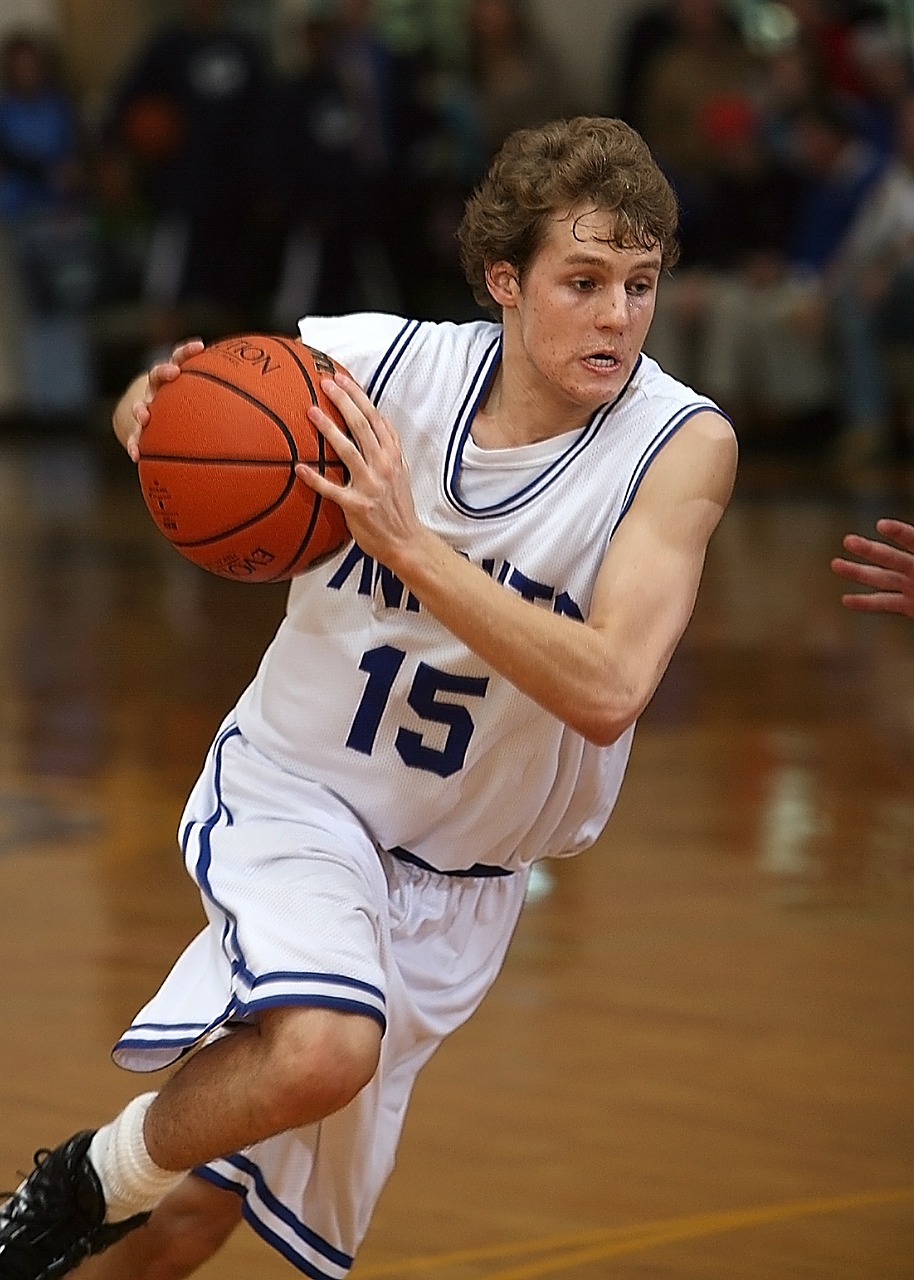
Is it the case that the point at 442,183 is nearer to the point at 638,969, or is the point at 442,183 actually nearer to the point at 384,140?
the point at 384,140

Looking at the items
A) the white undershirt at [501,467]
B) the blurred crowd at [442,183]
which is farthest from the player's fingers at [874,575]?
the blurred crowd at [442,183]

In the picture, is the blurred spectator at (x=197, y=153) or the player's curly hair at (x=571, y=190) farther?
the blurred spectator at (x=197, y=153)

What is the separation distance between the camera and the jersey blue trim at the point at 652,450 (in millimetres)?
2914

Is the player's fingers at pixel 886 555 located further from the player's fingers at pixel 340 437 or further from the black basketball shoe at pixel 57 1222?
the black basketball shoe at pixel 57 1222

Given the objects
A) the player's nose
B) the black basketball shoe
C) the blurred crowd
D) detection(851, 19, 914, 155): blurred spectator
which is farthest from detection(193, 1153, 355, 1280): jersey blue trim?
detection(851, 19, 914, 155): blurred spectator

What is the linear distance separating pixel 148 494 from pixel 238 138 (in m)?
11.0

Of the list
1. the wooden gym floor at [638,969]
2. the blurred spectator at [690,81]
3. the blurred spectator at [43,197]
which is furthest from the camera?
the blurred spectator at [43,197]

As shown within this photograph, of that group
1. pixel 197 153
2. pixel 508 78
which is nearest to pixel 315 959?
pixel 508 78

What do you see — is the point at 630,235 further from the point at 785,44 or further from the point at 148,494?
the point at 785,44

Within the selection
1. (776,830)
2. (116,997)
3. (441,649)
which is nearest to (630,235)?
(441,649)

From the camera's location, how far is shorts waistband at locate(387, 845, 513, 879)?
3098 mm

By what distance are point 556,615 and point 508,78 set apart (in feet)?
35.1

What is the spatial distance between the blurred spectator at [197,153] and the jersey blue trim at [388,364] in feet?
34.7

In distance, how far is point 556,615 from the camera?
2.76 metres
